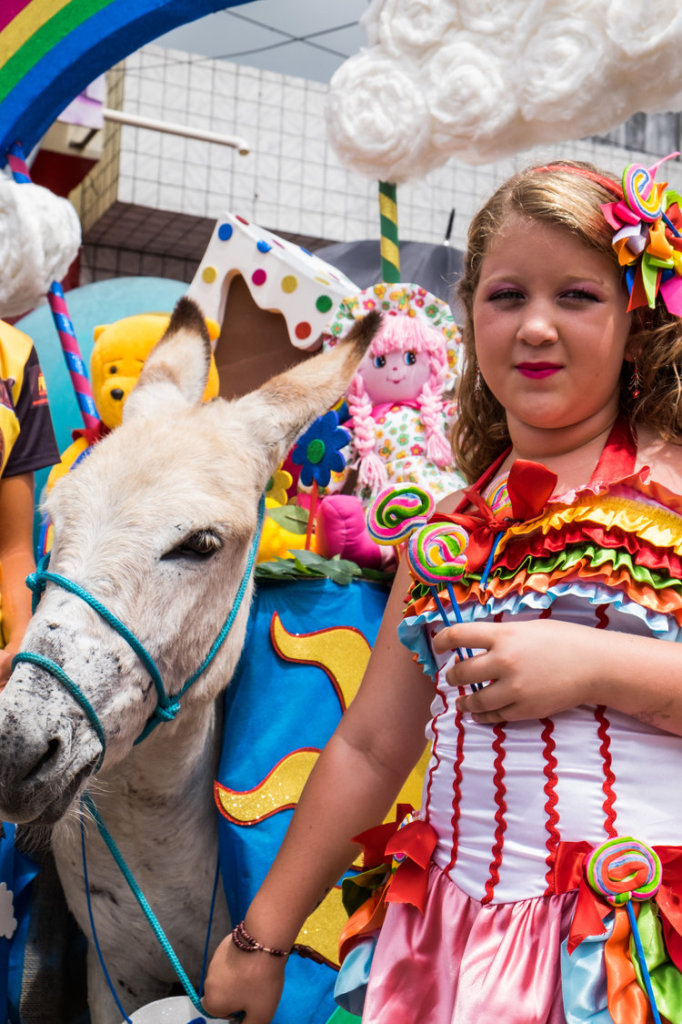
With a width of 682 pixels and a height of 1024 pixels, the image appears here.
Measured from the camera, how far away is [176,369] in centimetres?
200

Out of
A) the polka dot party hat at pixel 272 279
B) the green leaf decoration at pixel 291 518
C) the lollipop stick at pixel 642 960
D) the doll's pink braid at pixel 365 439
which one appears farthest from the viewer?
the polka dot party hat at pixel 272 279

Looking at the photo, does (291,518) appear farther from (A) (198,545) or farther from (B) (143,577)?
(B) (143,577)

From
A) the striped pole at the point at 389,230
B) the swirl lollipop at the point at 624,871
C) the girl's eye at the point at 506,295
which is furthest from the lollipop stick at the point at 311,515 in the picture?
the swirl lollipop at the point at 624,871

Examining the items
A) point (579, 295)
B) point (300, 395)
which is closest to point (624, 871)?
point (579, 295)

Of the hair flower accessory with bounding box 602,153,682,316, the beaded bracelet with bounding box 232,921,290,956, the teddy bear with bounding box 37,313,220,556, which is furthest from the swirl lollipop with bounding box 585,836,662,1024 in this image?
the teddy bear with bounding box 37,313,220,556

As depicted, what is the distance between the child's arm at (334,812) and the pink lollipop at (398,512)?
11 centimetres

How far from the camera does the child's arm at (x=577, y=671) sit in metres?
1.12

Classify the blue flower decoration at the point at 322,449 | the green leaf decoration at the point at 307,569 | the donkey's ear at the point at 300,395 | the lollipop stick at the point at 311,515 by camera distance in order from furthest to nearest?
the lollipop stick at the point at 311,515, the green leaf decoration at the point at 307,569, the blue flower decoration at the point at 322,449, the donkey's ear at the point at 300,395

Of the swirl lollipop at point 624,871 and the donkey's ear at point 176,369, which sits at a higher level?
the donkey's ear at point 176,369

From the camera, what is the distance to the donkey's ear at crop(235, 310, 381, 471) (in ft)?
5.80

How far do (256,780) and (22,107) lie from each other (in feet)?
5.84

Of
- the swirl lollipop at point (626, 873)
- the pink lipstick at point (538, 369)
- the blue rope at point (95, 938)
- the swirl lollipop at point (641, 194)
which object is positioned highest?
the swirl lollipop at point (641, 194)

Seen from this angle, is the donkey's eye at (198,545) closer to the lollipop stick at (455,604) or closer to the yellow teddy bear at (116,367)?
the lollipop stick at (455,604)

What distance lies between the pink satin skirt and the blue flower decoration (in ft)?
3.07
